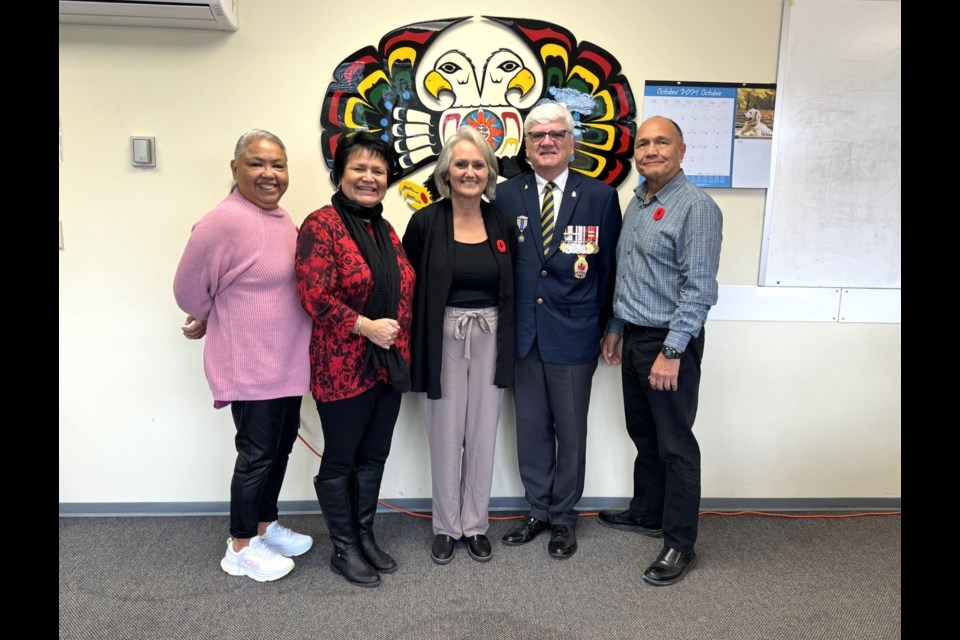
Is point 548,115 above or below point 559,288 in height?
above

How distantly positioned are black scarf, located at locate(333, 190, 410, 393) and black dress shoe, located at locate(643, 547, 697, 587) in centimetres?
113

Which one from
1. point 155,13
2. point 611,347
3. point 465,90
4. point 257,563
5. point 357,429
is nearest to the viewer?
point 357,429

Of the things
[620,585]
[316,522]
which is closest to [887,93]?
[620,585]

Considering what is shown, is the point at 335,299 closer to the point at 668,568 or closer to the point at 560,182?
the point at 560,182

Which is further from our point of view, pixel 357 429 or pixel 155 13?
pixel 155 13

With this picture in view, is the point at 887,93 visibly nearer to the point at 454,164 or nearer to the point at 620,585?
the point at 454,164

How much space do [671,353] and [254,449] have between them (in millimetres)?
1491

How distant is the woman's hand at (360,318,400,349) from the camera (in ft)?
5.83

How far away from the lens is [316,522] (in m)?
2.45

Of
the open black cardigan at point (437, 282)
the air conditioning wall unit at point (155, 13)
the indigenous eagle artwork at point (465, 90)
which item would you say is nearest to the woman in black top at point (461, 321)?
the open black cardigan at point (437, 282)

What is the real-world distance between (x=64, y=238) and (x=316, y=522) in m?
1.62

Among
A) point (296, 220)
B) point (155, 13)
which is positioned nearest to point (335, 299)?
point (296, 220)

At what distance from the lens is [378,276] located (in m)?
1.82

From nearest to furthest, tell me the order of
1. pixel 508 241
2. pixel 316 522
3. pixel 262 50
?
pixel 508 241 → pixel 262 50 → pixel 316 522
